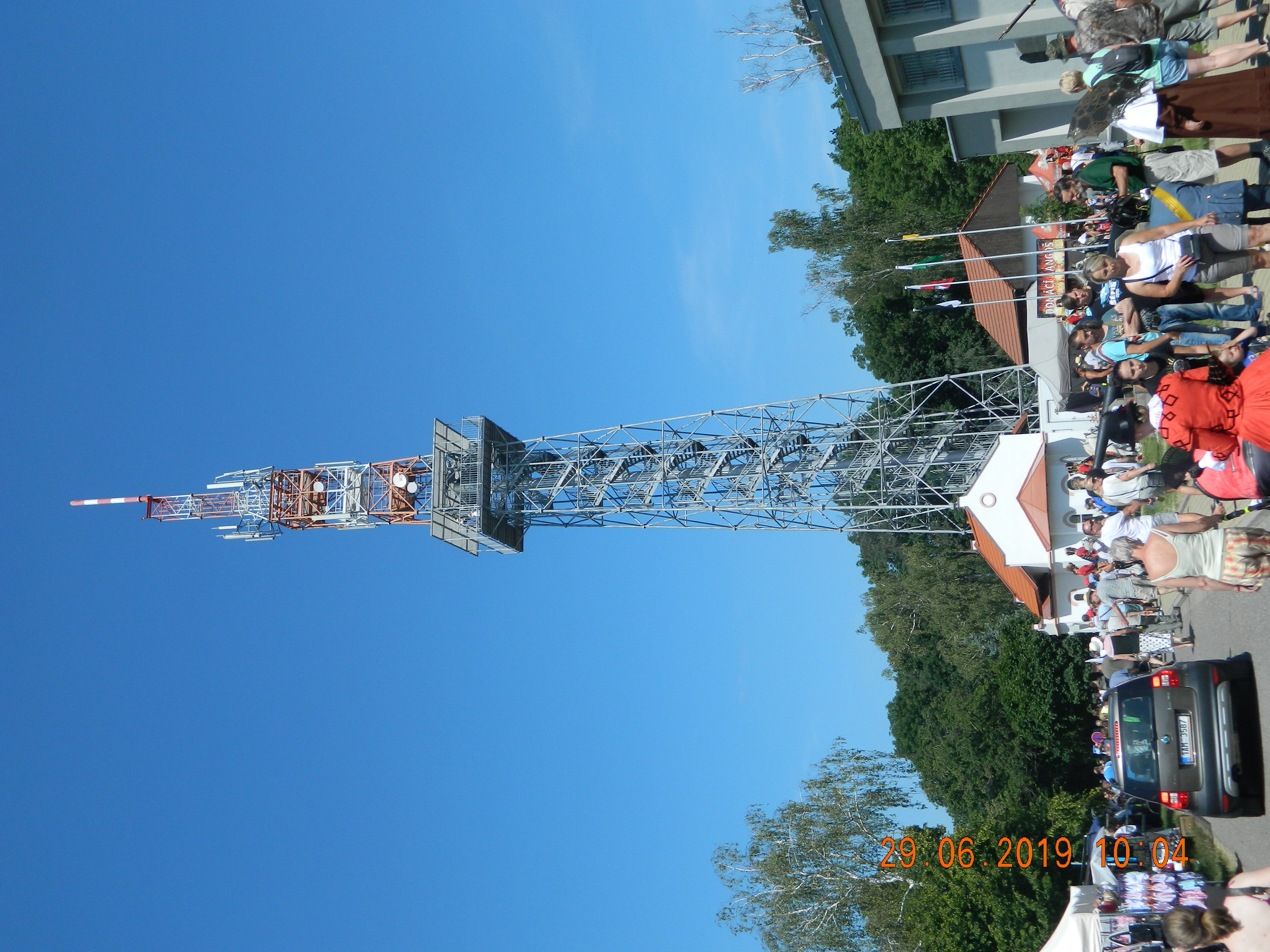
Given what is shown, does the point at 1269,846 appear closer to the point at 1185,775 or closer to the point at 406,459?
the point at 1185,775

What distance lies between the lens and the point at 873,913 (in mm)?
30266

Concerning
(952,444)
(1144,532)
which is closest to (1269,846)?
(1144,532)

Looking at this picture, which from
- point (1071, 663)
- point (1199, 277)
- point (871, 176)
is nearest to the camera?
point (1199, 277)

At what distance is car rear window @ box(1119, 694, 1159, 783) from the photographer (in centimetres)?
1567

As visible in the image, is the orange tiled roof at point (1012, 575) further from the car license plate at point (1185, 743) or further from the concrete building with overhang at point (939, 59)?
the car license plate at point (1185, 743)

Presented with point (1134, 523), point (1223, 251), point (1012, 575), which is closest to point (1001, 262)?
point (1012, 575)

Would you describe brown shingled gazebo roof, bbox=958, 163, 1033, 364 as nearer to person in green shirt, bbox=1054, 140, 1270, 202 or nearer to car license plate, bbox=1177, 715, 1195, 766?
person in green shirt, bbox=1054, 140, 1270, 202

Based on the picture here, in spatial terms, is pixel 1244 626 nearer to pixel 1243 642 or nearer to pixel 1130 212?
pixel 1243 642

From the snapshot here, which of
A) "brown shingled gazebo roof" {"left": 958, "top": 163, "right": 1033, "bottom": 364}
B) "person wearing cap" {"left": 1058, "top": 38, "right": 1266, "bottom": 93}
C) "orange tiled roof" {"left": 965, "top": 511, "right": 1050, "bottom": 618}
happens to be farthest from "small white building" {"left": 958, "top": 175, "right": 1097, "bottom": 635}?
"person wearing cap" {"left": 1058, "top": 38, "right": 1266, "bottom": 93}

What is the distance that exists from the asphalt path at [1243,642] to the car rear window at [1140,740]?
4.50ft

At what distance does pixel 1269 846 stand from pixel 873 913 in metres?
17.7

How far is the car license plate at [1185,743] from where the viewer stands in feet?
49.1

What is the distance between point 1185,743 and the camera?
15102 mm

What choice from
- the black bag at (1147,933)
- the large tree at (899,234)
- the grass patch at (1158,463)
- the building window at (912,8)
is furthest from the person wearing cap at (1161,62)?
the large tree at (899,234)
